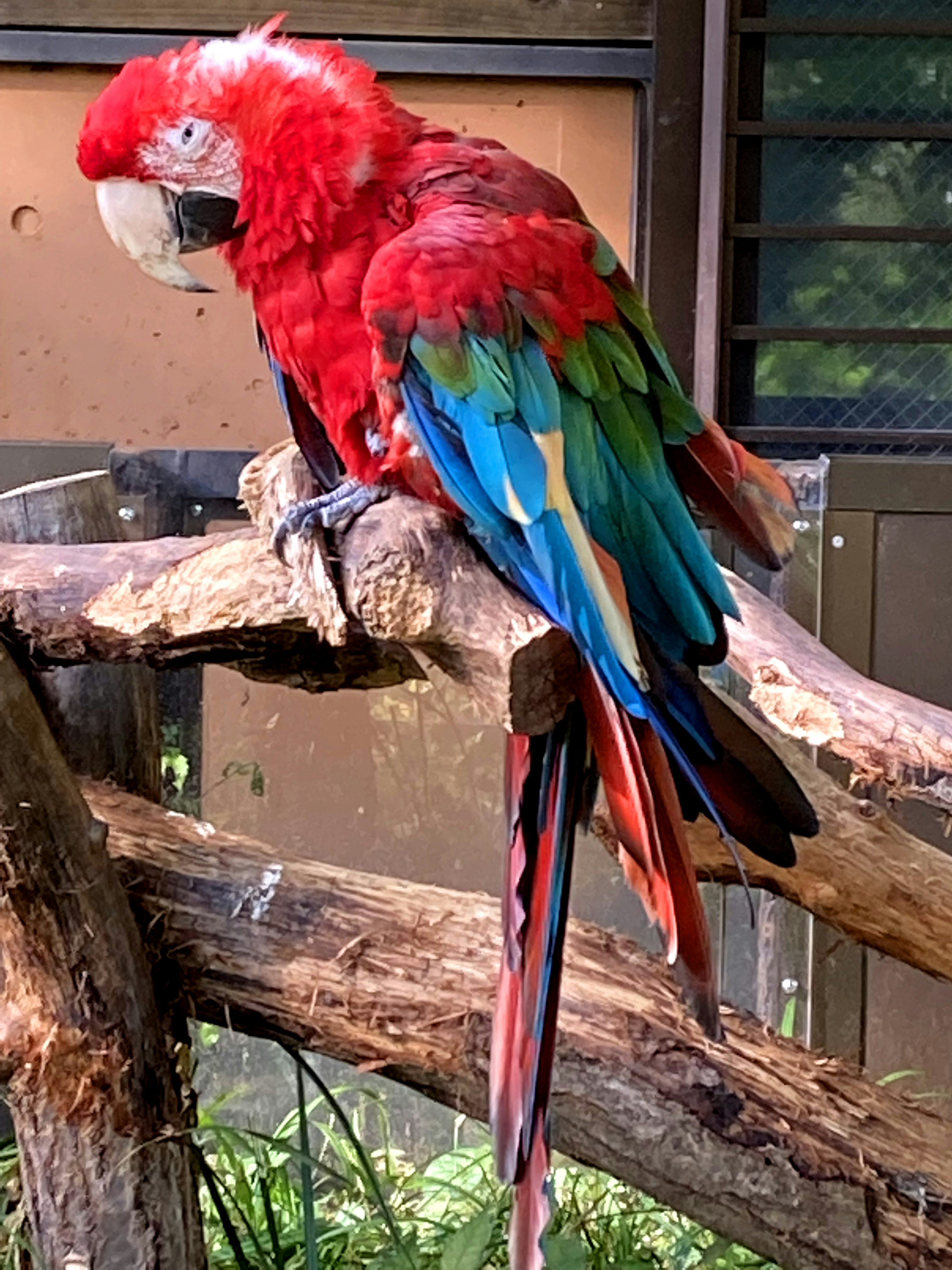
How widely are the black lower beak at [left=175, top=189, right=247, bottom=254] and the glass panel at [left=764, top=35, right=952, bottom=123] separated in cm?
129

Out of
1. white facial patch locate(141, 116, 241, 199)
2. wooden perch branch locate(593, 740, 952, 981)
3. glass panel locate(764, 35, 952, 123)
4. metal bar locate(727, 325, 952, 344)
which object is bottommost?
wooden perch branch locate(593, 740, 952, 981)

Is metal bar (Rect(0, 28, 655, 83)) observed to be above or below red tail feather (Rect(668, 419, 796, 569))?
above

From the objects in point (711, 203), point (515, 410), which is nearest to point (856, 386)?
point (711, 203)

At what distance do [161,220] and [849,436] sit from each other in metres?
1.30

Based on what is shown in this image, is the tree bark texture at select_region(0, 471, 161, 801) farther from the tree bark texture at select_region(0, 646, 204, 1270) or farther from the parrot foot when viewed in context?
the parrot foot

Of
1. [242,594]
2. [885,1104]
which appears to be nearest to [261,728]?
[242,594]

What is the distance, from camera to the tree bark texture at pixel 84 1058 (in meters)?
0.87

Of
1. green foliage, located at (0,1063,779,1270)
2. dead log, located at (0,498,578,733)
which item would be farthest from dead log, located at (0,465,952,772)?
green foliage, located at (0,1063,779,1270)

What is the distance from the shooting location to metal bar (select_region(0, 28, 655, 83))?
1.89 metres

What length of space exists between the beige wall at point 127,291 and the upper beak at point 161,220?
3.58 feet

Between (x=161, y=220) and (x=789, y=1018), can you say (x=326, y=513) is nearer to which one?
(x=161, y=220)

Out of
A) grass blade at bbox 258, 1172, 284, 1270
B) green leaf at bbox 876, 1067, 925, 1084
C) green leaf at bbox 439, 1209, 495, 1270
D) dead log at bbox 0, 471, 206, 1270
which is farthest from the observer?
green leaf at bbox 876, 1067, 925, 1084

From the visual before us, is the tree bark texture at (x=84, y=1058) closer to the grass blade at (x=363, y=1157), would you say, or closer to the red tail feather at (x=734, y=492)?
the grass blade at (x=363, y=1157)

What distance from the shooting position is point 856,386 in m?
1.89
